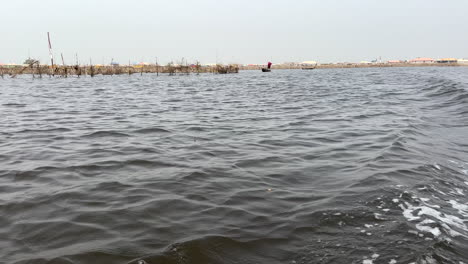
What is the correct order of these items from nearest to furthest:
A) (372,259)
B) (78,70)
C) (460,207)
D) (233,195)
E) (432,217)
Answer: (372,259) → (432,217) → (460,207) → (233,195) → (78,70)

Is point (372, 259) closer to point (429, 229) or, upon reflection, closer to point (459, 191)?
point (429, 229)

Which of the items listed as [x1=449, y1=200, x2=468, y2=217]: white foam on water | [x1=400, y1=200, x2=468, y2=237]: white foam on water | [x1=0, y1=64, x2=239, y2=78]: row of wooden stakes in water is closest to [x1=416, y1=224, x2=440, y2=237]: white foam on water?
[x1=400, y1=200, x2=468, y2=237]: white foam on water

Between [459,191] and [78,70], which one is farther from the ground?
[78,70]

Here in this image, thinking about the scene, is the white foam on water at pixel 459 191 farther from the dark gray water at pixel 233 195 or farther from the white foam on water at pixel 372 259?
the white foam on water at pixel 372 259

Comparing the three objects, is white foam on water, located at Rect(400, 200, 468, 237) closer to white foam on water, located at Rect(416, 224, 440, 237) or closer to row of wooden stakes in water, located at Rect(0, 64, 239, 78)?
white foam on water, located at Rect(416, 224, 440, 237)

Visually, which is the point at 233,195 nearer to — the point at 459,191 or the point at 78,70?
the point at 459,191

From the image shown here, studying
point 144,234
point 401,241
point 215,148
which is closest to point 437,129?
point 215,148

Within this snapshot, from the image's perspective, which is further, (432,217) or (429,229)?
(432,217)

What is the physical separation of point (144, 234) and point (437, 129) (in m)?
9.42

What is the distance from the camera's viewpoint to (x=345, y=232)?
3.59m

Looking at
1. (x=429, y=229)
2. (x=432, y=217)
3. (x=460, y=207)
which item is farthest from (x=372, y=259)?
(x=460, y=207)

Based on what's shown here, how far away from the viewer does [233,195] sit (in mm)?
4691

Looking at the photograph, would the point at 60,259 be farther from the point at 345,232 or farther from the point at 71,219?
the point at 345,232

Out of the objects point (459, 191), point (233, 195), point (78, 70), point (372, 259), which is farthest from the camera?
point (78, 70)
